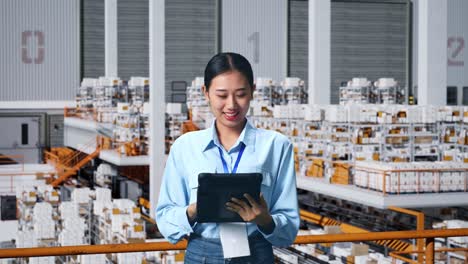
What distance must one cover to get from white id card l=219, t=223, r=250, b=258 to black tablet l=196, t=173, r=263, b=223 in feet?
0.17

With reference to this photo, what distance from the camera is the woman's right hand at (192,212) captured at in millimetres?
2520

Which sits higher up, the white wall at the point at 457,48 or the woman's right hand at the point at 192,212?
the white wall at the point at 457,48

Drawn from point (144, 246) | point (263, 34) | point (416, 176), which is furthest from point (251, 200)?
point (263, 34)

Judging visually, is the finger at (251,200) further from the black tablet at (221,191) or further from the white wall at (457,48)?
the white wall at (457,48)

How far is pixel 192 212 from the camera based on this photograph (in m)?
2.52

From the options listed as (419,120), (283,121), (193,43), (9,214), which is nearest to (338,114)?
(419,120)

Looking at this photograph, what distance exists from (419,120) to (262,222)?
50.1 ft

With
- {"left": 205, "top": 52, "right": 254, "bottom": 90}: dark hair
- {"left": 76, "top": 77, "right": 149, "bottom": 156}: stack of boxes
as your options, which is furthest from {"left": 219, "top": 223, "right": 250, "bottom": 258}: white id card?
{"left": 76, "top": 77, "right": 149, "bottom": 156}: stack of boxes

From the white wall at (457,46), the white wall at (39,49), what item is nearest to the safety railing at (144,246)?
the white wall at (39,49)

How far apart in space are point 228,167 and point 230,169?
0.01 metres

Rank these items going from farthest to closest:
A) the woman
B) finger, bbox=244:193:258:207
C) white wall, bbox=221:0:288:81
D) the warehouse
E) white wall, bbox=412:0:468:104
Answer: white wall, bbox=412:0:468:104 → white wall, bbox=221:0:288:81 → the warehouse → the woman → finger, bbox=244:193:258:207

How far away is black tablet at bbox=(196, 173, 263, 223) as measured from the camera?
244 centimetres

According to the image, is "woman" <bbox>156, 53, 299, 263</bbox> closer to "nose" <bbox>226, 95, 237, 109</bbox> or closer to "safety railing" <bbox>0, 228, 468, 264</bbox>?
"nose" <bbox>226, 95, 237, 109</bbox>

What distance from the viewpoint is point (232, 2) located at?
39.2m
